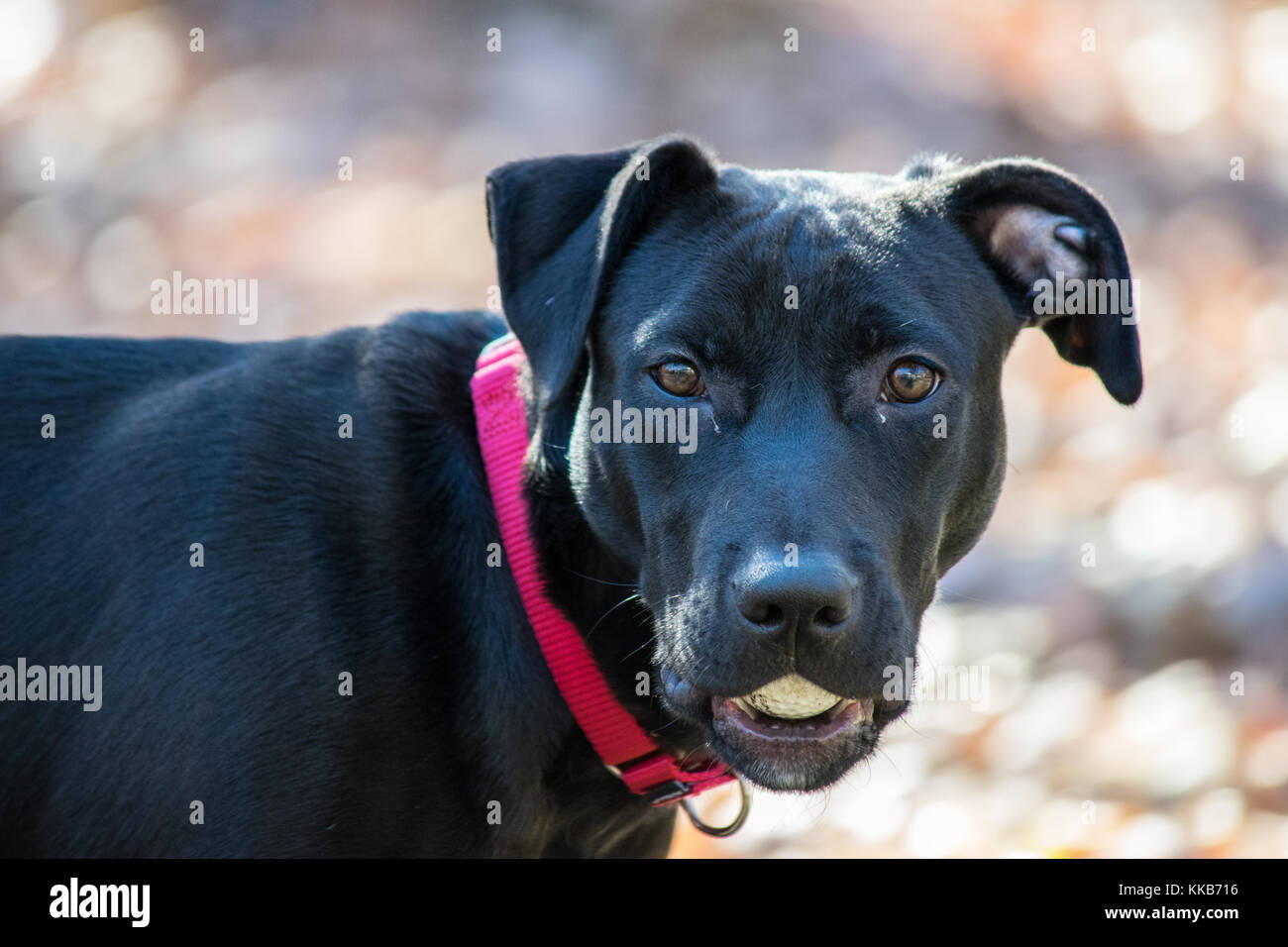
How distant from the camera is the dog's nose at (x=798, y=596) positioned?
2631mm

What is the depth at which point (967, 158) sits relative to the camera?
9.44 meters

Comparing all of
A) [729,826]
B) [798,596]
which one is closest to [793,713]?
[798,596]

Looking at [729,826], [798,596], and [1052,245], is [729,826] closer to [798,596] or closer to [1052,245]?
[798,596]

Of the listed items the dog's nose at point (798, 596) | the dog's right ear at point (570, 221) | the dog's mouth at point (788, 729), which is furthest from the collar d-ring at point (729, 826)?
the dog's right ear at point (570, 221)

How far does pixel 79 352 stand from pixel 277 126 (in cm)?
741

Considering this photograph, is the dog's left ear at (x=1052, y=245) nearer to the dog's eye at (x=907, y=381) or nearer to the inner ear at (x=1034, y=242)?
the inner ear at (x=1034, y=242)

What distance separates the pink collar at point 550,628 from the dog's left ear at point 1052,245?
3.82 feet

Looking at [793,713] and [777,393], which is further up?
[777,393]

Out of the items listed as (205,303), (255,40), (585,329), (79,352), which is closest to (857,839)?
(585,329)

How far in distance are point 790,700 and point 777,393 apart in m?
0.64

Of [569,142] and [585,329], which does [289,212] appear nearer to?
[569,142]

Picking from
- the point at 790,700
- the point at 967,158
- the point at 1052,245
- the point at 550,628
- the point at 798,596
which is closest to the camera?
the point at 798,596

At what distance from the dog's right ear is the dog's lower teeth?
79cm

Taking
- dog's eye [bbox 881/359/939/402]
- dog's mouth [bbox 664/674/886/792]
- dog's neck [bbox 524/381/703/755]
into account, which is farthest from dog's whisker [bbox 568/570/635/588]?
dog's eye [bbox 881/359/939/402]
